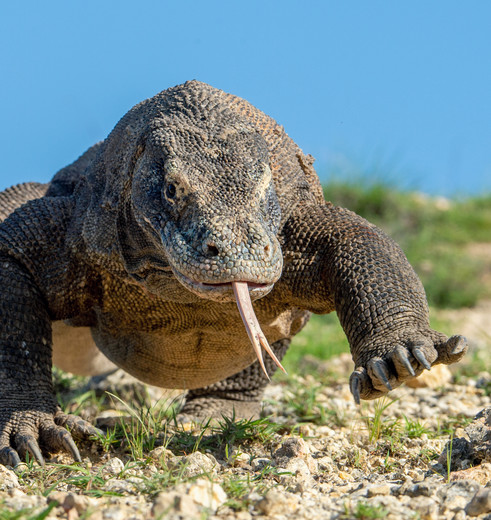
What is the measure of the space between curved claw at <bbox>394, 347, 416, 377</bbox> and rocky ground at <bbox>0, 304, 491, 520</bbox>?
0.45 meters

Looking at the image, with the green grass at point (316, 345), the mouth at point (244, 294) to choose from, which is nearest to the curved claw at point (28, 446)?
the mouth at point (244, 294)

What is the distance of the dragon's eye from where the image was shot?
3.55 m

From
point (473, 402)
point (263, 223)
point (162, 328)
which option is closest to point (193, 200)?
point (263, 223)

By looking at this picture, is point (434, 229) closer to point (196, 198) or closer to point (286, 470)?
point (286, 470)

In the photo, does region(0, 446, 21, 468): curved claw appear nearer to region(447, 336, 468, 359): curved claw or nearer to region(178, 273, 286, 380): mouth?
region(178, 273, 286, 380): mouth

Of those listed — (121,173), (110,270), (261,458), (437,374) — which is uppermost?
(121,173)

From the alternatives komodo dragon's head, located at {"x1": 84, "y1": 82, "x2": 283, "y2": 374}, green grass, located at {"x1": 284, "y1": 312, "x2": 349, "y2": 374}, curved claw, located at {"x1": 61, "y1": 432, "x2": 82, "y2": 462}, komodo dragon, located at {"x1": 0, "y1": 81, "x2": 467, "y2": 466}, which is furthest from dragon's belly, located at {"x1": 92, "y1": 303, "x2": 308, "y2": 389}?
green grass, located at {"x1": 284, "y1": 312, "x2": 349, "y2": 374}

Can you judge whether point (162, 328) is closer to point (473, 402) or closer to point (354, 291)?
point (354, 291)

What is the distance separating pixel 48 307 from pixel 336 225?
1655mm

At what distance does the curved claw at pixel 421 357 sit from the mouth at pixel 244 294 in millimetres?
Result: 588

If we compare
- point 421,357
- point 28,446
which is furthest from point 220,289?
point 28,446

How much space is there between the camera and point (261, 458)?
3963mm

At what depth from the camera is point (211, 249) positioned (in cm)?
321

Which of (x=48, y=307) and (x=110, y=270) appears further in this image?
(x=48, y=307)
